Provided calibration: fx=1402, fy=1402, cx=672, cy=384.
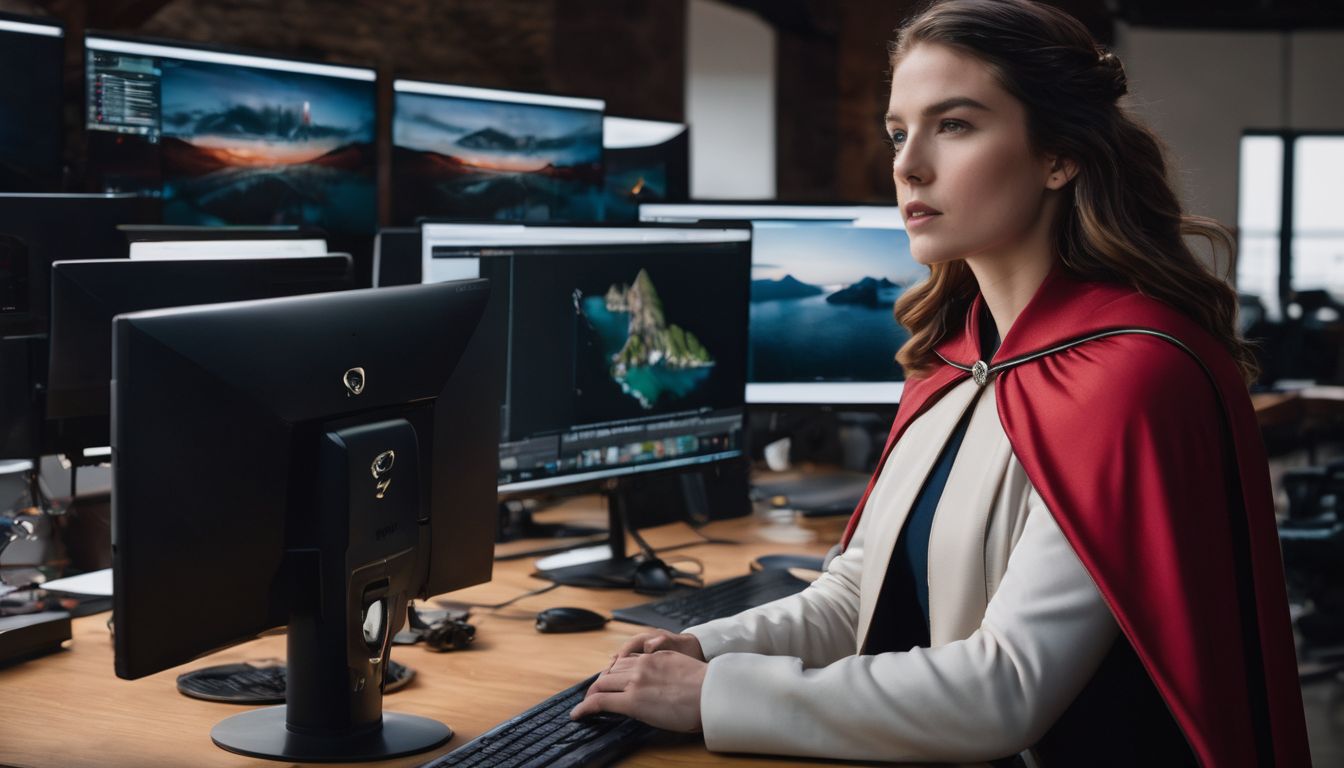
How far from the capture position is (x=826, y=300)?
2.63m

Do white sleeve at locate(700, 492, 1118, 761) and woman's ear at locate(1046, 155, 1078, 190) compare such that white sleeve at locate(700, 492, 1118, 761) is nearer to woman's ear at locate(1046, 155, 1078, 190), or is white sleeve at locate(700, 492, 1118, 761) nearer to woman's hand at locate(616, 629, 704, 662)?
woman's hand at locate(616, 629, 704, 662)

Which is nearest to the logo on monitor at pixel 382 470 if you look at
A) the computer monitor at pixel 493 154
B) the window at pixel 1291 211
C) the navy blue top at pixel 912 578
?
the navy blue top at pixel 912 578

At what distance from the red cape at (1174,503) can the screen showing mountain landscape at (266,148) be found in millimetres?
1350

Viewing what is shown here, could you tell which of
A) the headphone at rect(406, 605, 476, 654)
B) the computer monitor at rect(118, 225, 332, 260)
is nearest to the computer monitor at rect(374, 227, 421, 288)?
the computer monitor at rect(118, 225, 332, 260)

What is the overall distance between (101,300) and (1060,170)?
112 centimetres

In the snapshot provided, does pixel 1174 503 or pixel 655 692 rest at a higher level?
pixel 1174 503

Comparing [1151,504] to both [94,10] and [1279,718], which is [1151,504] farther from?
[94,10]

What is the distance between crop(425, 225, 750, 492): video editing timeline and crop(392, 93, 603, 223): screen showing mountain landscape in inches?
15.2

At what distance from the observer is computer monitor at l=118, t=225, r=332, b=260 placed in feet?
6.15

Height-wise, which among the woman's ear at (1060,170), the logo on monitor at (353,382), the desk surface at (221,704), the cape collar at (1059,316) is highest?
the woman's ear at (1060,170)

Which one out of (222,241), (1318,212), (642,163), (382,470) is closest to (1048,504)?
(382,470)

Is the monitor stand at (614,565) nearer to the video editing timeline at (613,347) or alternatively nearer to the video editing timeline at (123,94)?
the video editing timeline at (613,347)

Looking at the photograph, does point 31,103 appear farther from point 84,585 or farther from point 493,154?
point 493,154

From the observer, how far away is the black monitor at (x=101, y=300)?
168cm
